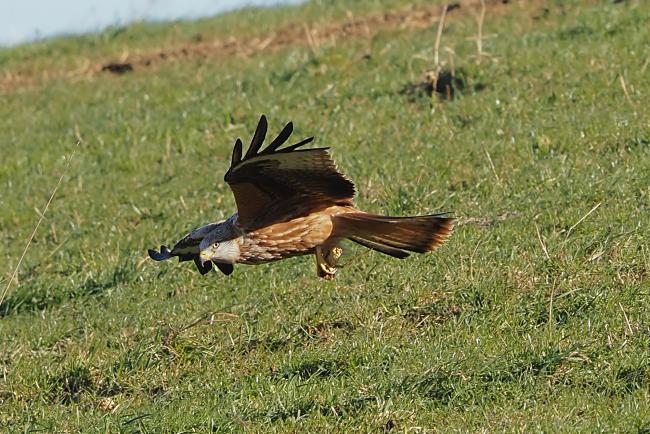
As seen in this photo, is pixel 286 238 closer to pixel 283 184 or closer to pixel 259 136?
pixel 283 184

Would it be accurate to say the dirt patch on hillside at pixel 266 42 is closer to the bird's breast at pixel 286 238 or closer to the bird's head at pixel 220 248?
the bird's breast at pixel 286 238

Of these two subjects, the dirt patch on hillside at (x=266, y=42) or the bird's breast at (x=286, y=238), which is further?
the dirt patch on hillside at (x=266, y=42)

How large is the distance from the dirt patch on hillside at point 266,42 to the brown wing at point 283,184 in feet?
25.3

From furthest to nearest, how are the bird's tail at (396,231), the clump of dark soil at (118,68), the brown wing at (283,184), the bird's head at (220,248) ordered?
the clump of dark soil at (118,68) < the bird's head at (220,248) < the bird's tail at (396,231) < the brown wing at (283,184)

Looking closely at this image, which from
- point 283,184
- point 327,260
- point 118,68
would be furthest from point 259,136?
point 118,68

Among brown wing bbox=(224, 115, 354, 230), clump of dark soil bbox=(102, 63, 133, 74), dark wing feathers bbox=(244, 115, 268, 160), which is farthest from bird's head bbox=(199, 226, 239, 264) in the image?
clump of dark soil bbox=(102, 63, 133, 74)

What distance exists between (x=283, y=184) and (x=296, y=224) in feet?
0.89

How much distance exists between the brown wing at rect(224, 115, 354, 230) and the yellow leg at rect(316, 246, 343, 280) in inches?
11.8

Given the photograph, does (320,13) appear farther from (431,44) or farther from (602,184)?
(602,184)

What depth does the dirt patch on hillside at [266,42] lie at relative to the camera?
15422mm

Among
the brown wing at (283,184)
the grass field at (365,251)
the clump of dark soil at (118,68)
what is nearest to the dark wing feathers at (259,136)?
the brown wing at (283,184)

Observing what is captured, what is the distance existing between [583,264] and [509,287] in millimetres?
509

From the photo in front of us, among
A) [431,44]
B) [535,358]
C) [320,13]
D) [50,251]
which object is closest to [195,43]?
[320,13]

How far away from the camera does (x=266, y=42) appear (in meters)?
16.1
